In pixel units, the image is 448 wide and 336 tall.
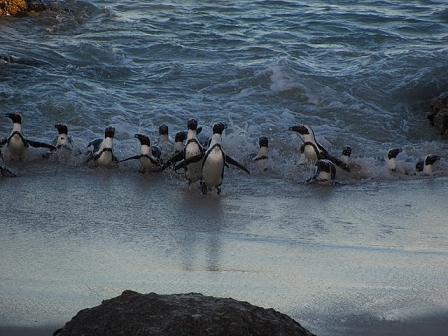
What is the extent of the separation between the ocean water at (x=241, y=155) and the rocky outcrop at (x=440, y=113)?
13 centimetres

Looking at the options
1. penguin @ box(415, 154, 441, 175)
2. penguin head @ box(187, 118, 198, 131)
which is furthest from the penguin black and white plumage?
penguin @ box(415, 154, 441, 175)

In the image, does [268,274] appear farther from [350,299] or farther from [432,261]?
[432,261]

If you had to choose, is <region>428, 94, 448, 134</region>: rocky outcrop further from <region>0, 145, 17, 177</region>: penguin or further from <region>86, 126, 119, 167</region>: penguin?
<region>0, 145, 17, 177</region>: penguin

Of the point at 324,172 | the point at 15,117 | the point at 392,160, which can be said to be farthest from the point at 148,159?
the point at 392,160

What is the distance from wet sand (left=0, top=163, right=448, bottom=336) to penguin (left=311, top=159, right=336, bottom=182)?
0.17 m

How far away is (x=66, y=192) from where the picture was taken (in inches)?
276

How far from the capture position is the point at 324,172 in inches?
303

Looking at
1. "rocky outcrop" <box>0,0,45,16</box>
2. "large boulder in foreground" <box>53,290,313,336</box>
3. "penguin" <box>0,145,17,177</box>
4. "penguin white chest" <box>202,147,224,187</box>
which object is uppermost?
"large boulder in foreground" <box>53,290,313,336</box>

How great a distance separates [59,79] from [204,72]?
2.25 meters

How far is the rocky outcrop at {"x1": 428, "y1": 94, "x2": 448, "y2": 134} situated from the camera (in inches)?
399

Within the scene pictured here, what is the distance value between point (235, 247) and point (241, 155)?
11.6ft

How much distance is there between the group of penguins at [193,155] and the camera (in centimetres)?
737

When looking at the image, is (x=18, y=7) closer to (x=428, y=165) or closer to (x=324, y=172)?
(x=324, y=172)

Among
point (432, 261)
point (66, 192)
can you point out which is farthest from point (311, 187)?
point (432, 261)
